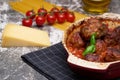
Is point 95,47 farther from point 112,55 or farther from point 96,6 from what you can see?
point 96,6

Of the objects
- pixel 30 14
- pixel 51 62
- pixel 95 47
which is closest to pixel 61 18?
pixel 30 14

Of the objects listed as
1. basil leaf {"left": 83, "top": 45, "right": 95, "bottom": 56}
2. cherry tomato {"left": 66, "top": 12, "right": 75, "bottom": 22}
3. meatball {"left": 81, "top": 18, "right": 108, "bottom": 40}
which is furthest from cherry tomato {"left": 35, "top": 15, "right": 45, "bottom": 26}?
basil leaf {"left": 83, "top": 45, "right": 95, "bottom": 56}

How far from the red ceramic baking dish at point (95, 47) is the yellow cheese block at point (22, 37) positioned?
0.22m

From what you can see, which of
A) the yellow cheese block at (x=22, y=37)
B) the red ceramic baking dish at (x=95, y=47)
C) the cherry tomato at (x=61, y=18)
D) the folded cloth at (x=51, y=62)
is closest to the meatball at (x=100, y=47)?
the red ceramic baking dish at (x=95, y=47)

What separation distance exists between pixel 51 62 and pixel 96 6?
1.98 feet

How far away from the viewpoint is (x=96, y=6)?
1.78 meters

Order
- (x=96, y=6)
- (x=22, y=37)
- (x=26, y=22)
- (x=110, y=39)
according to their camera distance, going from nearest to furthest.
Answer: (x=110, y=39) < (x=22, y=37) < (x=26, y=22) < (x=96, y=6)

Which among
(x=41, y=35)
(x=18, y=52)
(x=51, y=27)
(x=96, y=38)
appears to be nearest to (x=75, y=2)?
(x=51, y=27)

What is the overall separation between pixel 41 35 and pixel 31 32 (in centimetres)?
5

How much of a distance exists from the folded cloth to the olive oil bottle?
0.45 meters

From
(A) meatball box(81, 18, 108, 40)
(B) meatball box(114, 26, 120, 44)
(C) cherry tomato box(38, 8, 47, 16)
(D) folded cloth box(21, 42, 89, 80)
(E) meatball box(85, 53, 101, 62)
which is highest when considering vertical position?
(A) meatball box(81, 18, 108, 40)

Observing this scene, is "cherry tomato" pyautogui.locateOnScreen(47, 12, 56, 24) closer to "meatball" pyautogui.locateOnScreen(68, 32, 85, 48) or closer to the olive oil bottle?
the olive oil bottle

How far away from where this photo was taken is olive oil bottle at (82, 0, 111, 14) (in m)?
1.75

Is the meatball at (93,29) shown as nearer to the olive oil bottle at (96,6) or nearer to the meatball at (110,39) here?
the meatball at (110,39)
